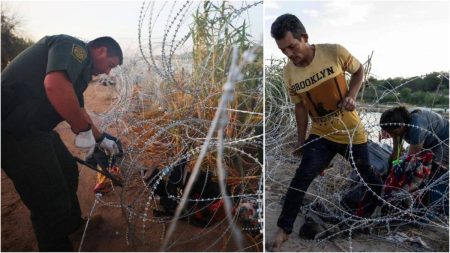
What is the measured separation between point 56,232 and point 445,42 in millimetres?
2828

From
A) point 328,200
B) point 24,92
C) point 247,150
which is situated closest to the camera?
point 24,92

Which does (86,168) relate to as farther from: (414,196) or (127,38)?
(414,196)

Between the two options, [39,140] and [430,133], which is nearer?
[39,140]

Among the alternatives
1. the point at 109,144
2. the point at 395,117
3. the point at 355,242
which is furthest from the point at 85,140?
the point at 395,117

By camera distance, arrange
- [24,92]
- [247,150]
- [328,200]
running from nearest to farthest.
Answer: [24,92]
[247,150]
[328,200]

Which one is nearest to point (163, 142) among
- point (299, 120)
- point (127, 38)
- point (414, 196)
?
point (127, 38)

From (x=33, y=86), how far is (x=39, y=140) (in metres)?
0.34

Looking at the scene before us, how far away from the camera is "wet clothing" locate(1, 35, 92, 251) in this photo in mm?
2533

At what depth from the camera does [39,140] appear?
254 cm

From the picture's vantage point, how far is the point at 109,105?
2.78 m

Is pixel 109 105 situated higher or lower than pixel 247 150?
higher

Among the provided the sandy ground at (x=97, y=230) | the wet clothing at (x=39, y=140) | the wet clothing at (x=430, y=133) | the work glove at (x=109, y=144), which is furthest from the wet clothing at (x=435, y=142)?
the wet clothing at (x=39, y=140)

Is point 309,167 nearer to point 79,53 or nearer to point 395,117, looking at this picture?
point 395,117

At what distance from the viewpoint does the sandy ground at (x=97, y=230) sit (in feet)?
8.38
